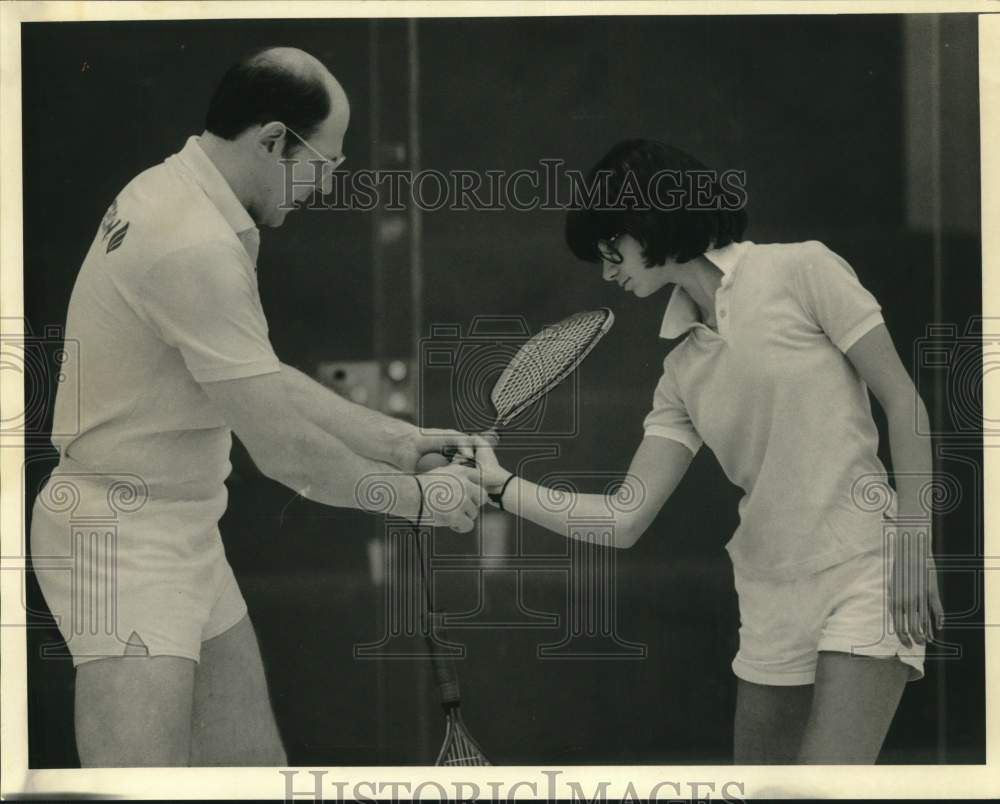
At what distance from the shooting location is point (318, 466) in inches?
176

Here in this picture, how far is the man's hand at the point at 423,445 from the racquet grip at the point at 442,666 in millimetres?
469

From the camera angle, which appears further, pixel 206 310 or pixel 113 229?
pixel 113 229

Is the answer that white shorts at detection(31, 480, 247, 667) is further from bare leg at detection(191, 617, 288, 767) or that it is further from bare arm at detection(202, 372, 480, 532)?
bare arm at detection(202, 372, 480, 532)

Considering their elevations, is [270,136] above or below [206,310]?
above

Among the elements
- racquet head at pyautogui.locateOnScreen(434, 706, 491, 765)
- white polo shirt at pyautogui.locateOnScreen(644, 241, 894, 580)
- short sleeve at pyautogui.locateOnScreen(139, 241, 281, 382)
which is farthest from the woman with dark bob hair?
short sleeve at pyautogui.locateOnScreen(139, 241, 281, 382)

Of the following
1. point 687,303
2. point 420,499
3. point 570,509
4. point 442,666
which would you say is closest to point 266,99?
point 420,499

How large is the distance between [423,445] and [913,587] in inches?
60.2

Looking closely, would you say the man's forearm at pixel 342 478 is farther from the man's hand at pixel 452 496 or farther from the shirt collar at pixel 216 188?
the shirt collar at pixel 216 188

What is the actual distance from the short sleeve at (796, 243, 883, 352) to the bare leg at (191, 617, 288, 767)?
6.35 ft

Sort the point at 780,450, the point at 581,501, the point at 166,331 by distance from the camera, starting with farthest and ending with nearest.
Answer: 1. the point at 581,501
2. the point at 780,450
3. the point at 166,331

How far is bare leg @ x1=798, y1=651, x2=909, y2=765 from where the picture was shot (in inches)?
173

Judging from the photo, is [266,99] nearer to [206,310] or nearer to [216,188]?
[216,188]

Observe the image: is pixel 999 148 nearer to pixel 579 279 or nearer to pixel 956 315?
pixel 956 315

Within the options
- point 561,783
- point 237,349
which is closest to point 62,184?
point 237,349
